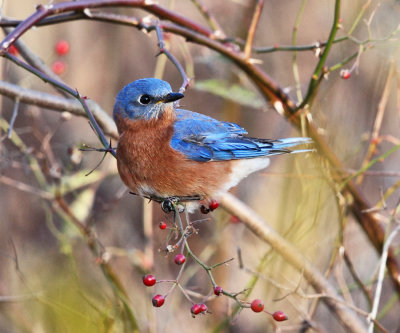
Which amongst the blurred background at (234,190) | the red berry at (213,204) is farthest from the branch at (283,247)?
the red berry at (213,204)

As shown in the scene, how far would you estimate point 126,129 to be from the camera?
3.21 meters

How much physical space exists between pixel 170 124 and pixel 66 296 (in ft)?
4.18

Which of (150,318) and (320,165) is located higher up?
(320,165)

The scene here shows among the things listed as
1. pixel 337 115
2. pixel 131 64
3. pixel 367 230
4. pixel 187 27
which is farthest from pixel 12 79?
pixel 367 230

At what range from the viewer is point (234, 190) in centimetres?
597

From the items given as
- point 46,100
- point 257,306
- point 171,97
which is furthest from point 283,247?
point 46,100

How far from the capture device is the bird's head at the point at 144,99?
9.77 feet

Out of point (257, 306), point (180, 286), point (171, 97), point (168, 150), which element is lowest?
point (257, 306)

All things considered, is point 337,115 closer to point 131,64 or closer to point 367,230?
point 367,230

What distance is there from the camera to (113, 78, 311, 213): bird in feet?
10.1

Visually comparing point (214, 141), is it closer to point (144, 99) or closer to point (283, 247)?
point (144, 99)

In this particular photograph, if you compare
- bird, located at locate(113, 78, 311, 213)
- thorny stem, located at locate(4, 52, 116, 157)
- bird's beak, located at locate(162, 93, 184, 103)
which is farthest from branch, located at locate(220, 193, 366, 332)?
thorny stem, located at locate(4, 52, 116, 157)

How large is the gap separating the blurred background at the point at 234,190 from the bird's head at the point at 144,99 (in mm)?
773

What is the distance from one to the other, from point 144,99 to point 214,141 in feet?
1.99
